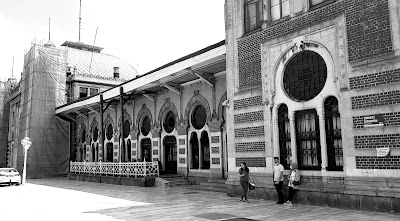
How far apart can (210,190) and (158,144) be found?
6.45 m

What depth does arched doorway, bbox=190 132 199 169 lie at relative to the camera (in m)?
19.3

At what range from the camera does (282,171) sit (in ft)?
37.3

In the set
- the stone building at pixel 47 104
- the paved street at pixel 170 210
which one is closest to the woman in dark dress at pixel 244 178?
the paved street at pixel 170 210

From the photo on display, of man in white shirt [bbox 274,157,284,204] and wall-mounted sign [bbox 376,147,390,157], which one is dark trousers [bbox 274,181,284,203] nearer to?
man in white shirt [bbox 274,157,284,204]

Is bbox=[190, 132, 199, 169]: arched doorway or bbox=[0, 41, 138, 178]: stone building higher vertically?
bbox=[0, 41, 138, 178]: stone building

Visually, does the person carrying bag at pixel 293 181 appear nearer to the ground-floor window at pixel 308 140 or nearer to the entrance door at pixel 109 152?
the ground-floor window at pixel 308 140

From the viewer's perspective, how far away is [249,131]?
13.1 meters

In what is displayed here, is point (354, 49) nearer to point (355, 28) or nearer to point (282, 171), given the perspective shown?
point (355, 28)

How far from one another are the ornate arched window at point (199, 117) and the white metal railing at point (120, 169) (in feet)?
9.90

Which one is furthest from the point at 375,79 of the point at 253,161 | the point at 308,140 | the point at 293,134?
the point at 253,161

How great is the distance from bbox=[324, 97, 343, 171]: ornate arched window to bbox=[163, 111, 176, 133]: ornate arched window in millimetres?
11670

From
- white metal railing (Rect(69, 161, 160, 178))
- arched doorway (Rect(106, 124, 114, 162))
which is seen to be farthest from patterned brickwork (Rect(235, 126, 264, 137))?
arched doorway (Rect(106, 124, 114, 162))

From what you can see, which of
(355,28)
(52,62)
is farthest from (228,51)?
(52,62)

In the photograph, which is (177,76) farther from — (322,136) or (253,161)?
(322,136)
